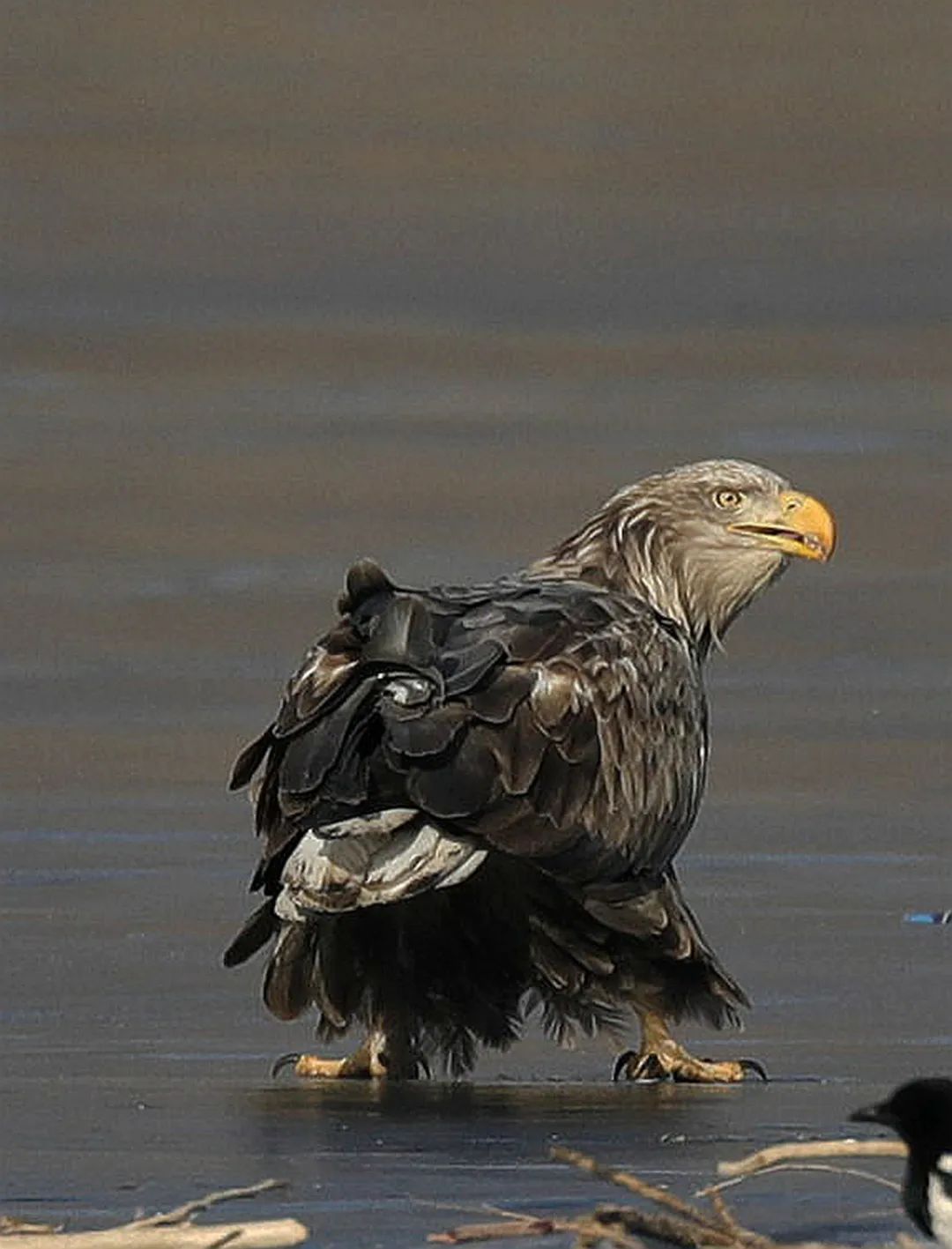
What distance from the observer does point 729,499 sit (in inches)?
482

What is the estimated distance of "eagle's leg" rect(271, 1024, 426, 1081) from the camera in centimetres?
1118

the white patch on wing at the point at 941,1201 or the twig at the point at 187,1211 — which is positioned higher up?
the twig at the point at 187,1211

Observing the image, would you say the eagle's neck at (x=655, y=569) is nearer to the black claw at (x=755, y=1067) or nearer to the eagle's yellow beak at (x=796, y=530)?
the eagle's yellow beak at (x=796, y=530)

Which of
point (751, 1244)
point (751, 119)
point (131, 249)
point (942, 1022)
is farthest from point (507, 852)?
point (751, 119)

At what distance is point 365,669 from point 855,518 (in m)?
9.75

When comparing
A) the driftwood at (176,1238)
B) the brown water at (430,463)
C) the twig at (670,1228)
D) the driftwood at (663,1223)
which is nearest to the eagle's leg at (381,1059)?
the brown water at (430,463)

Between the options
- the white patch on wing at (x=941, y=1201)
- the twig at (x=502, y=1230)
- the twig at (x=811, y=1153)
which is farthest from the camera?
the twig at (x=811, y=1153)

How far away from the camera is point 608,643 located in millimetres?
11141

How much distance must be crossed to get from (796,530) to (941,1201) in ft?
16.9

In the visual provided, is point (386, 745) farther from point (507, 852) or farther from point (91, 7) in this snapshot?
point (91, 7)

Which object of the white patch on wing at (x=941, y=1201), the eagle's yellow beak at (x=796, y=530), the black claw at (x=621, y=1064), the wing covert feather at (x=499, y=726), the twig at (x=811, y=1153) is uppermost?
the eagle's yellow beak at (x=796, y=530)

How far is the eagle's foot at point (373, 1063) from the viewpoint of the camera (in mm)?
11125

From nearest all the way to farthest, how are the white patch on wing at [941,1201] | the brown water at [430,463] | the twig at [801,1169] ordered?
the white patch on wing at [941,1201], the twig at [801,1169], the brown water at [430,463]

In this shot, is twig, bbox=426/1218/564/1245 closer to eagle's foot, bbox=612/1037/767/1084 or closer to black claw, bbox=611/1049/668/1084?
eagle's foot, bbox=612/1037/767/1084
